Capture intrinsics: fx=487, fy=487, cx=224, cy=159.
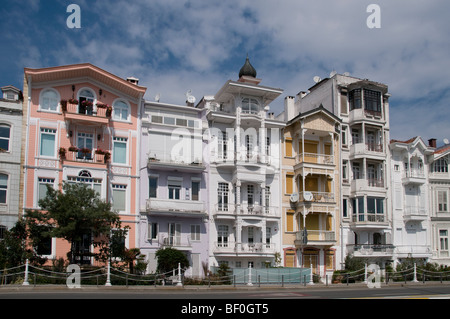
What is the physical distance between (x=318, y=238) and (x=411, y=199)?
11.1m

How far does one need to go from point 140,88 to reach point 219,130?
7.14 metres

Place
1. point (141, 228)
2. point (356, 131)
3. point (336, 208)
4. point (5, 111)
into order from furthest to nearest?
point (356, 131) < point (336, 208) < point (141, 228) < point (5, 111)

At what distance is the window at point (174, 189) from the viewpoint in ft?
118

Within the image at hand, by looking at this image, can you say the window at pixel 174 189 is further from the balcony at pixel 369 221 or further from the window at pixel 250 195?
the balcony at pixel 369 221

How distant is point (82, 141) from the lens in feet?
111

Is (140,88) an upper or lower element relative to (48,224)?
A: upper

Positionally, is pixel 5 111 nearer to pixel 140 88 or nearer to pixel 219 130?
pixel 140 88

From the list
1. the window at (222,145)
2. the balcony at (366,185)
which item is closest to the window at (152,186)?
the window at (222,145)

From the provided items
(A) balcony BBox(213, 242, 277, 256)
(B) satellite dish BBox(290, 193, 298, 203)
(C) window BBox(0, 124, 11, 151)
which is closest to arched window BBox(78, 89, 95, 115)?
(C) window BBox(0, 124, 11, 151)

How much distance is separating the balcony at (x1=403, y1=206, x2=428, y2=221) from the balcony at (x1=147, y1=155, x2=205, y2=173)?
19534 millimetres

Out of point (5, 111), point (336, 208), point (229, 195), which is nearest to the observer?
point (5, 111)

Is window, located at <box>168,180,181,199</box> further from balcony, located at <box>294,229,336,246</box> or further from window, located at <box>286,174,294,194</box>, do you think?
balcony, located at <box>294,229,336,246</box>

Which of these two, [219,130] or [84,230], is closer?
[84,230]

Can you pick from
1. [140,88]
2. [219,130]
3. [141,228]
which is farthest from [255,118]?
[141,228]
